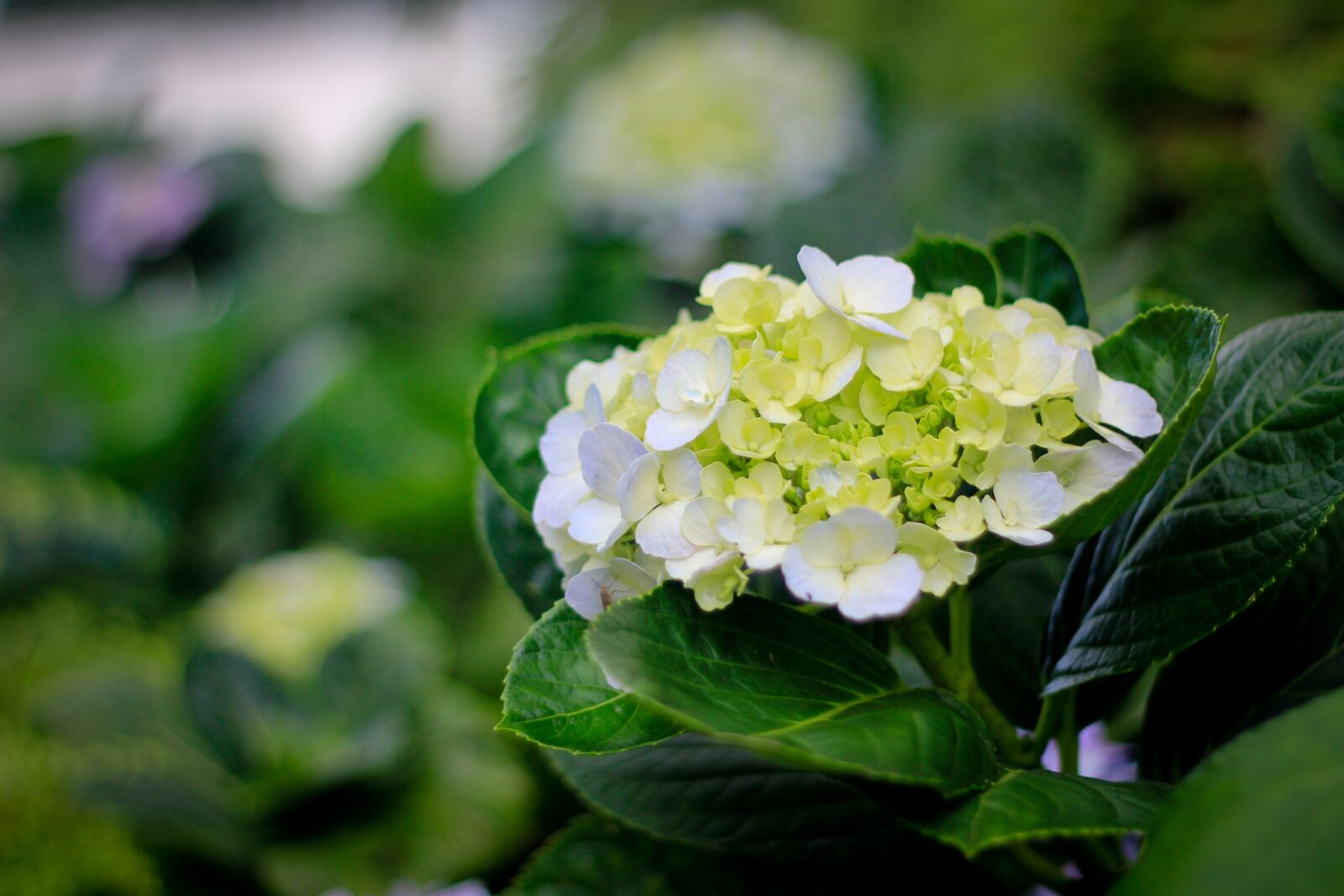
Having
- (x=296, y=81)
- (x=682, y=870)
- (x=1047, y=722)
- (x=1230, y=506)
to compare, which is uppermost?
(x=1230, y=506)

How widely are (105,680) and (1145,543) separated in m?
0.91

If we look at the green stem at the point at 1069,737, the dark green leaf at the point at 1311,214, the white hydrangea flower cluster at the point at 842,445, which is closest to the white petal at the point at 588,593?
the white hydrangea flower cluster at the point at 842,445

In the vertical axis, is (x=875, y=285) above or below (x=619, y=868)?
above

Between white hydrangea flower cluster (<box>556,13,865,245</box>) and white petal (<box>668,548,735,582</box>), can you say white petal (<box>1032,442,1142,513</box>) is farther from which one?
white hydrangea flower cluster (<box>556,13,865,245</box>)

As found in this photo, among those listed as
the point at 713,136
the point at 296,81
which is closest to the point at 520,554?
the point at 713,136

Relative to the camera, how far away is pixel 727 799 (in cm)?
45

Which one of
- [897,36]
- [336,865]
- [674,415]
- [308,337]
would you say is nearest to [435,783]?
[336,865]

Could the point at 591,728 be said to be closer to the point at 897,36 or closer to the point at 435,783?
the point at 435,783

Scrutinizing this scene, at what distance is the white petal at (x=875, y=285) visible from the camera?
35 centimetres

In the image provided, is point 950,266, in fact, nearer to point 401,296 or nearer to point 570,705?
point 570,705

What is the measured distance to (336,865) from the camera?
2.64 ft

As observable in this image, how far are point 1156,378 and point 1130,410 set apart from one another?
27mm

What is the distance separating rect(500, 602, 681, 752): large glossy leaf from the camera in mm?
325

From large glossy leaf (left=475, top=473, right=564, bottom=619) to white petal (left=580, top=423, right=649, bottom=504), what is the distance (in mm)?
110
